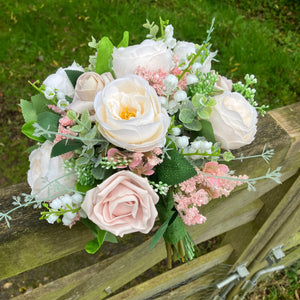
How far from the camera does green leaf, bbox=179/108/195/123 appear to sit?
0.91 metres

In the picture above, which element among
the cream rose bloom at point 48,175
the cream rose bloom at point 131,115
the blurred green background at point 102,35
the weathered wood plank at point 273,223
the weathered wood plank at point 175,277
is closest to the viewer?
the cream rose bloom at point 131,115

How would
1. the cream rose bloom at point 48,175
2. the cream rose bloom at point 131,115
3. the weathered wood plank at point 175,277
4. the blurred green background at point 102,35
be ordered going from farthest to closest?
the blurred green background at point 102,35, the weathered wood plank at point 175,277, the cream rose bloom at point 48,175, the cream rose bloom at point 131,115

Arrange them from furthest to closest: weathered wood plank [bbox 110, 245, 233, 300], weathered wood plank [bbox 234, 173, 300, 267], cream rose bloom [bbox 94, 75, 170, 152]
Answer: weathered wood plank [bbox 110, 245, 233, 300] < weathered wood plank [bbox 234, 173, 300, 267] < cream rose bloom [bbox 94, 75, 170, 152]

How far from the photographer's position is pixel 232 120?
37.1 inches

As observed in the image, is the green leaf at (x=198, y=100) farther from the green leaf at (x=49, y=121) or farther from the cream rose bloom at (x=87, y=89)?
the green leaf at (x=49, y=121)

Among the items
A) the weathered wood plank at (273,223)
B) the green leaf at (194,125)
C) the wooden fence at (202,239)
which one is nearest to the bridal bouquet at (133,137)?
the green leaf at (194,125)

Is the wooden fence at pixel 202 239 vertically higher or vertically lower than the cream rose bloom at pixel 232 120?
lower

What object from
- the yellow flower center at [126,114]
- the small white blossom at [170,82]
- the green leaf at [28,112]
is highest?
the small white blossom at [170,82]

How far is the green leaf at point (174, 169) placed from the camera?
866mm

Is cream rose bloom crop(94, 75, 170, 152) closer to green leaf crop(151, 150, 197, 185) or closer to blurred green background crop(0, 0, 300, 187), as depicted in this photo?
green leaf crop(151, 150, 197, 185)

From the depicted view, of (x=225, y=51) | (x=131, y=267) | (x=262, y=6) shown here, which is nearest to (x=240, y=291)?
(x=131, y=267)

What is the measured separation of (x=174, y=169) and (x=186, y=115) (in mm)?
158

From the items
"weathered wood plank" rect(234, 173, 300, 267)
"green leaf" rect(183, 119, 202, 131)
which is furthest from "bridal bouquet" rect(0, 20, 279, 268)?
"weathered wood plank" rect(234, 173, 300, 267)

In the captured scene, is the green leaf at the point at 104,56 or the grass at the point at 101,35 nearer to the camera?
the green leaf at the point at 104,56
